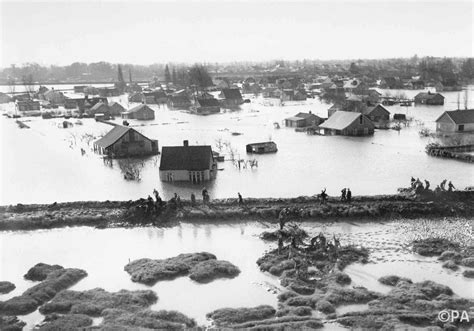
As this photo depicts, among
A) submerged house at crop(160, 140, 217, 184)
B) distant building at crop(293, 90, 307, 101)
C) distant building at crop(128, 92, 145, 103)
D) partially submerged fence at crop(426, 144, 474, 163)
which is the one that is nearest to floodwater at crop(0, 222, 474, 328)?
submerged house at crop(160, 140, 217, 184)

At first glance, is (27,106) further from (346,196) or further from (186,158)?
(346,196)

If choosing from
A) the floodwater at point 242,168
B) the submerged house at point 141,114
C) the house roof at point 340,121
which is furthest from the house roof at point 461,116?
the submerged house at point 141,114

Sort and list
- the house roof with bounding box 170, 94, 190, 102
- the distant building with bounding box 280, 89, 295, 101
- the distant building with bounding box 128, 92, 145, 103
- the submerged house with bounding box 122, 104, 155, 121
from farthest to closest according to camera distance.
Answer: the distant building with bounding box 128, 92, 145, 103, the distant building with bounding box 280, 89, 295, 101, the house roof with bounding box 170, 94, 190, 102, the submerged house with bounding box 122, 104, 155, 121

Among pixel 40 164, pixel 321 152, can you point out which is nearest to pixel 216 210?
pixel 321 152

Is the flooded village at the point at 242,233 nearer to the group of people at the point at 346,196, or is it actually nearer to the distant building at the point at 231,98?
the group of people at the point at 346,196

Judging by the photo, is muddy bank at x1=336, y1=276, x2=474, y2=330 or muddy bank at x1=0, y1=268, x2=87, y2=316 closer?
muddy bank at x1=336, y1=276, x2=474, y2=330

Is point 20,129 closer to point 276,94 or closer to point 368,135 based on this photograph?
point 368,135

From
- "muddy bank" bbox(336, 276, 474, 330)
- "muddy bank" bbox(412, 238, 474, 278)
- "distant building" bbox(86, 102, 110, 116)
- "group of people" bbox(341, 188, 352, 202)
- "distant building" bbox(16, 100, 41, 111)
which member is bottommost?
"muddy bank" bbox(336, 276, 474, 330)

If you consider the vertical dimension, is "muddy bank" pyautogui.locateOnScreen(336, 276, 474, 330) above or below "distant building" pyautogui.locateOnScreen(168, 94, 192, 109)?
below

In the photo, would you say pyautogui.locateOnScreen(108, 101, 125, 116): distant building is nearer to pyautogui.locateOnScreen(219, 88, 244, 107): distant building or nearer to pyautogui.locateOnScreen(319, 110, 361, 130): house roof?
pyautogui.locateOnScreen(219, 88, 244, 107): distant building
